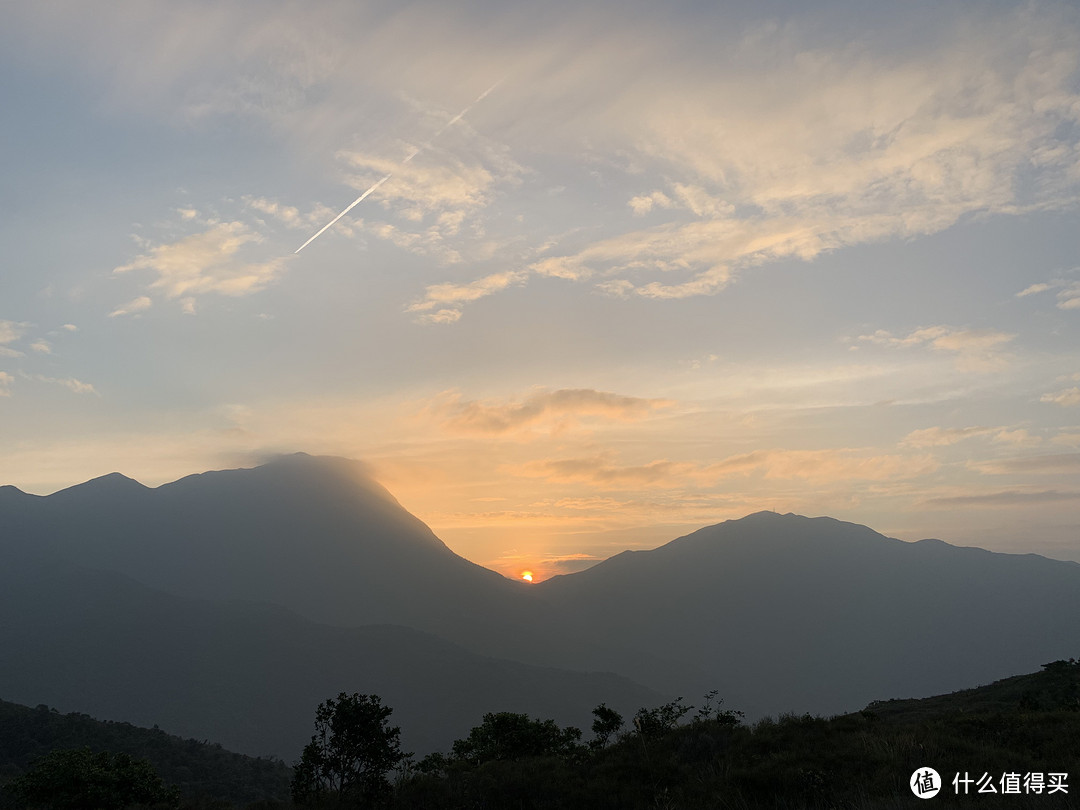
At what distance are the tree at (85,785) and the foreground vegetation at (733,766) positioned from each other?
1376mm

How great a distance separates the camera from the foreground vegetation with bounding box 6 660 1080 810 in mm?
14141

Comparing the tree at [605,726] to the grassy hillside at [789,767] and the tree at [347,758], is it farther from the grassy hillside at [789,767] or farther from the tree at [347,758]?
the tree at [347,758]

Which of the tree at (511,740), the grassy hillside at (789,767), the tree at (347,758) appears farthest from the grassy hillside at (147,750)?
the grassy hillside at (789,767)

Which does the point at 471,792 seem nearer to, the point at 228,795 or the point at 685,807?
the point at 685,807

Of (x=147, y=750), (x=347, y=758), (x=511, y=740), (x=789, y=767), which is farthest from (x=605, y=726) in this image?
(x=147, y=750)

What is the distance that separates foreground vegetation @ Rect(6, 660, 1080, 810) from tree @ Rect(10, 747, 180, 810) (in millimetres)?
1376

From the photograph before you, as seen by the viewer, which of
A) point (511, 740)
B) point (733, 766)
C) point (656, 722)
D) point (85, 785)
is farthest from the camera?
point (511, 740)

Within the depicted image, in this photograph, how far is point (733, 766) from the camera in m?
16.8

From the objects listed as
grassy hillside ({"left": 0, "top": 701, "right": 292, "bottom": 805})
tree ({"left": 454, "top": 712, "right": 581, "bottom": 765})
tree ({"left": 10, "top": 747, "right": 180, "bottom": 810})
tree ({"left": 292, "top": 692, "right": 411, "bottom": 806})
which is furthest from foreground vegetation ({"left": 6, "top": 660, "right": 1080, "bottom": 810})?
grassy hillside ({"left": 0, "top": 701, "right": 292, "bottom": 805})

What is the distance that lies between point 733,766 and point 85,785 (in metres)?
21.0

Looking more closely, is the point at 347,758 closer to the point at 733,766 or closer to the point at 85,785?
the point at 85,785

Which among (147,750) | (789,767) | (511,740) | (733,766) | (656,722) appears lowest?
(147,750)

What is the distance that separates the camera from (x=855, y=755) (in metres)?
16.2

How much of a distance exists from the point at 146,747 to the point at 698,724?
64.0 m
